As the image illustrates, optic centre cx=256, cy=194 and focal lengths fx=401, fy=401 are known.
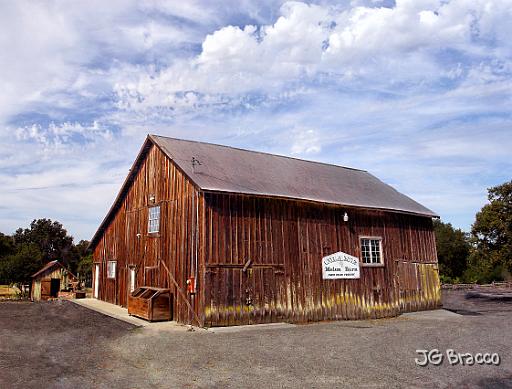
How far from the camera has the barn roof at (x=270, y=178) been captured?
16.1 m

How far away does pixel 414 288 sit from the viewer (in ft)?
66.1

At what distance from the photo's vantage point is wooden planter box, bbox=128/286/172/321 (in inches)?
600

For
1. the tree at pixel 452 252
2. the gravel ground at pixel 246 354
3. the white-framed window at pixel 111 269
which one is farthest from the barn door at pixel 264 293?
the tree at pixel 452 252

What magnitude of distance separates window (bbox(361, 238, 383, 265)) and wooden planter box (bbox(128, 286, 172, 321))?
8982 mm

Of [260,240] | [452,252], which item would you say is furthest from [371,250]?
[452,252]

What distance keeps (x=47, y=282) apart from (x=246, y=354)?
25609 mm

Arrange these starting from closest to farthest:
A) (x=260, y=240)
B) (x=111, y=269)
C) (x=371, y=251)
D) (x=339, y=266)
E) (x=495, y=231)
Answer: (x=260, y=240), (x=339, y=266), (x=371, y=251), (x=111, y=269), (x=495, y=231)

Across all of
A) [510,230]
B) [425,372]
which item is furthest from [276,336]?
[510,230]

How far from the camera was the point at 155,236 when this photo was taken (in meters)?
18.1

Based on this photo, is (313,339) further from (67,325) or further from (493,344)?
(67,325)

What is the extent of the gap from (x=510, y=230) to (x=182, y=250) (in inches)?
928

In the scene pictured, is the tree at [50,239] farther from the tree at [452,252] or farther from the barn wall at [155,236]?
the tree at [452,252]

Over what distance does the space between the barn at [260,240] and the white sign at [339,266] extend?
44 millimetres

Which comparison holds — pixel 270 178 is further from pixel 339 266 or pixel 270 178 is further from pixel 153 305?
pixel 153 305
